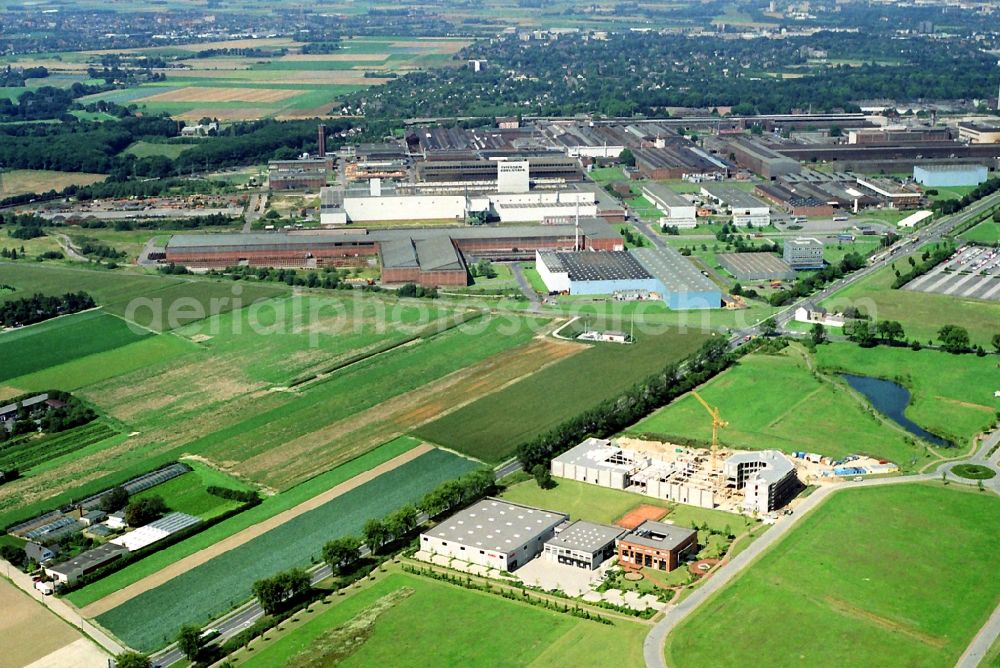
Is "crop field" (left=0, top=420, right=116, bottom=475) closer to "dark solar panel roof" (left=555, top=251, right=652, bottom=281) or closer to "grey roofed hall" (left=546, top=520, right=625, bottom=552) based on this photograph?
"grey roofed hall" (left=546, top=520, right=625, bottom=552)

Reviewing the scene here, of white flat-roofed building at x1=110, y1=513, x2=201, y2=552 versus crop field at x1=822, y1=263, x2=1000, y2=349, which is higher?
crop field at x1=822, y1=263, x2=1000, y2=349

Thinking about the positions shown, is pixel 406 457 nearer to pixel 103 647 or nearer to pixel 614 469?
pixel 614 469

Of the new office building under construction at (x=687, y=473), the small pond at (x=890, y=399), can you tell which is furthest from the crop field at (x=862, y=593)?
the small pond at (x=890, y=399)

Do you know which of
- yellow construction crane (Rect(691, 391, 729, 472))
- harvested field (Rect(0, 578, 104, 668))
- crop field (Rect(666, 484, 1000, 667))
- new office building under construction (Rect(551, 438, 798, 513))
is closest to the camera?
crop field (Rect(666, 484, 1000, 667))

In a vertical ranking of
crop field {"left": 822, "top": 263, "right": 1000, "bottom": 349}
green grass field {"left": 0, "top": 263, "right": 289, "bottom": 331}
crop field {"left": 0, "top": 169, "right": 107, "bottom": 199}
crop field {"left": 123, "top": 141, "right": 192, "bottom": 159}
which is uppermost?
crop field {"left": 123, "top": 141, "right": 192, "bottom": 159}

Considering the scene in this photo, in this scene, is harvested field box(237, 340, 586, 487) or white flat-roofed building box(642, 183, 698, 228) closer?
harvested field box(237, 340, 586, 487)

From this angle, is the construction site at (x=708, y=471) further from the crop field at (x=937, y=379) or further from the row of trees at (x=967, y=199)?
the row of trees at (x=967, y=199)

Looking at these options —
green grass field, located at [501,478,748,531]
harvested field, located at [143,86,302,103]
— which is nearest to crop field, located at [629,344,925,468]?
green grass field, located at [501,478,748,531]

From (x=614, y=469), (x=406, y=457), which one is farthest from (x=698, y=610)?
(x=406, y=457)
